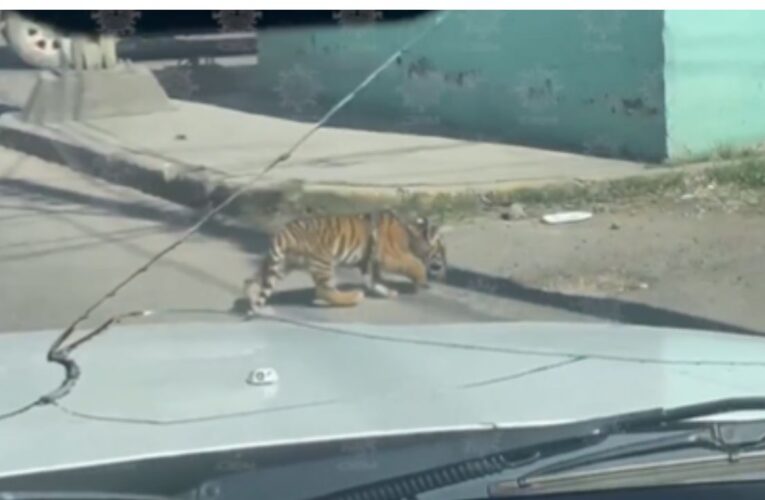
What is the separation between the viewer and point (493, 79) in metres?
4.80

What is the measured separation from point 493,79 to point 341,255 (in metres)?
2.24

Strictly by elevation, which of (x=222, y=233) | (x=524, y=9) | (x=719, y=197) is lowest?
(x=719, y=197)

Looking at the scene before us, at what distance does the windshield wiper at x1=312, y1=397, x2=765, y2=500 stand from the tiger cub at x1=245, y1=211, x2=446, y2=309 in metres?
0.76

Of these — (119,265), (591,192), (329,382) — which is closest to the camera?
(329,382)

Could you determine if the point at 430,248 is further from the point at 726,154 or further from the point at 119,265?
the point at 726,154

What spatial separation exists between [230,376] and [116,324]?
1.47 feet

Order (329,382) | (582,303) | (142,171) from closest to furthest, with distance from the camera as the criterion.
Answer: (329,382) < (142,171) < (582,303)

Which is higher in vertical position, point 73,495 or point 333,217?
point 333,217

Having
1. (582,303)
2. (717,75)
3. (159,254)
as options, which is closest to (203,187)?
(159,254)

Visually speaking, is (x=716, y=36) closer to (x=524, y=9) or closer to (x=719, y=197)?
(x=719, y=197)

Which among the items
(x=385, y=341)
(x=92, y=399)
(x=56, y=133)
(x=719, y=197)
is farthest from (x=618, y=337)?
(x=719, y=197)

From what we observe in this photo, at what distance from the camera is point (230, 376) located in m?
2.25

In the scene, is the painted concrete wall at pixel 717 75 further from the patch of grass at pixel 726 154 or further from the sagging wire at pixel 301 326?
the sagging wire at pixel 301 326

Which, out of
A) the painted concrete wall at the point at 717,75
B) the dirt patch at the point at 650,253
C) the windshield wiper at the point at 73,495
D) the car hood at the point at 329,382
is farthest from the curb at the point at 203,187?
the painted concrete wall at the point at 717,75
